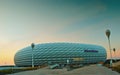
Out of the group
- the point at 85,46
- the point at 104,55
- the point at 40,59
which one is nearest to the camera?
the point at 40,59

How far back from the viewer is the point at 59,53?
6368 inches

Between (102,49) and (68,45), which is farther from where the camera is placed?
(102,49)

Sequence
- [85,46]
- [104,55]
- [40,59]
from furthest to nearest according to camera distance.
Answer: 1. [104,55]
2. [85,46]
3. [40,59]

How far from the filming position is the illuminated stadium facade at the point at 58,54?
161 meters

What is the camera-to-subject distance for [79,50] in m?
168

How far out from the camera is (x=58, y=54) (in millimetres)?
161750

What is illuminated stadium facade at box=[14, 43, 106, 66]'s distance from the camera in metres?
161

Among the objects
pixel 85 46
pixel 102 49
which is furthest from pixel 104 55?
pixel 85 46

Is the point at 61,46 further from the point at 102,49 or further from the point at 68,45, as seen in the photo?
the point at 102,49

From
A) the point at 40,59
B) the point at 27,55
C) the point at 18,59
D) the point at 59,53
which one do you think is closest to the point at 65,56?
the point at 59,53

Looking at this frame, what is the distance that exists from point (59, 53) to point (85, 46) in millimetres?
24573

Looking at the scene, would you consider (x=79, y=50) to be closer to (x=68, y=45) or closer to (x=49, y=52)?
(x=68, y=45)

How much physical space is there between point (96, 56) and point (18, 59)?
59.4 meters

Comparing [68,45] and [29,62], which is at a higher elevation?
[68,45]
